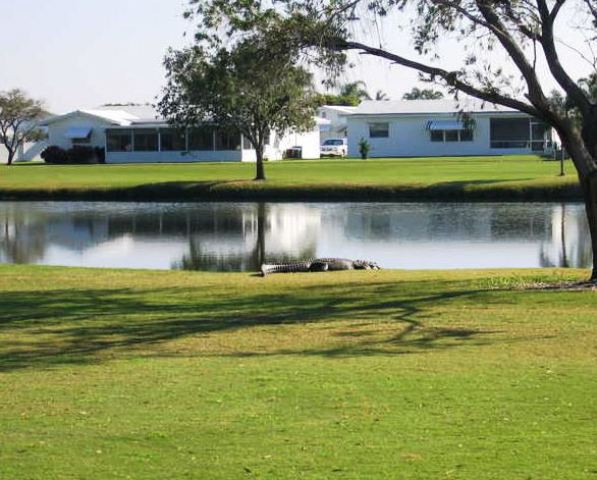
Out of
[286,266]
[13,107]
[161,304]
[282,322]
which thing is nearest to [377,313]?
[282,322]

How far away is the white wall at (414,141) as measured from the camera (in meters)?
83.3

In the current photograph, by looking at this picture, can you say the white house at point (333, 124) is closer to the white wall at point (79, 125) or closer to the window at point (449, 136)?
the window at point (449, 136)

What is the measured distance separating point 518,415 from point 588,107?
9.91m

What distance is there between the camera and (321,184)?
4981 cm

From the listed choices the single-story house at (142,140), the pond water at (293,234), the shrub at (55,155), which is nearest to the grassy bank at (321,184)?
the pond water at (293,234)

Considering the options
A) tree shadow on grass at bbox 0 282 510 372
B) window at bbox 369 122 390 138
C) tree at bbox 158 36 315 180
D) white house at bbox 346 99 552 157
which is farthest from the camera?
window at bbox 369 122 390 138

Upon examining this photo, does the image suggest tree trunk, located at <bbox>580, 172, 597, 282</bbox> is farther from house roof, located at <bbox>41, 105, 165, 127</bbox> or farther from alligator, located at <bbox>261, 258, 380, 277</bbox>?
house roof, located at <bbox>41, 105, 165, 127</bbox>

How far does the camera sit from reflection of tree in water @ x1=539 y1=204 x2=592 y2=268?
1053 inches

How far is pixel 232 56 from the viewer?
54.4 feet

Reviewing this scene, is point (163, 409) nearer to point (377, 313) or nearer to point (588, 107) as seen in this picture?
point (377, 313)

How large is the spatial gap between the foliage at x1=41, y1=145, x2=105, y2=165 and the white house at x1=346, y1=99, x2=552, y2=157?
2029 centimetres

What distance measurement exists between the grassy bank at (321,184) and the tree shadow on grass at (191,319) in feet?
95.4

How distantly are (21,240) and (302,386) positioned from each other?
89.0 ft

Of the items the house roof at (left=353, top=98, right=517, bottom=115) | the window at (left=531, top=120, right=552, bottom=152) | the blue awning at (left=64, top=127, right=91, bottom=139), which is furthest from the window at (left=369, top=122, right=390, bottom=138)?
the blue awning at (left=64, top=127, right=91, bottom=139)
